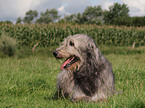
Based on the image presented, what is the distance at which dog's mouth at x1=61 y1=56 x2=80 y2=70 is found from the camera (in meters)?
4.12

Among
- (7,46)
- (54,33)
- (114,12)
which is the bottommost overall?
(7,46)

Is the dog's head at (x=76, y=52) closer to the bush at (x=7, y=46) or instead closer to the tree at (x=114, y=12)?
the bush at (x=7, y=46)

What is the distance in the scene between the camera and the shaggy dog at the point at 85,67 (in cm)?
412

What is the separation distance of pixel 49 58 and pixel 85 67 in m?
5.03

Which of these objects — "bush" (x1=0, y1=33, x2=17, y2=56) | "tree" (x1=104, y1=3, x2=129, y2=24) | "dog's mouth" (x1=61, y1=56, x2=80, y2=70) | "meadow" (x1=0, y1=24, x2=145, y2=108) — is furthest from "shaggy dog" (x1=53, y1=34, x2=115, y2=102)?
"tree" (x1=104, y1=3, x2=129, y2=24)

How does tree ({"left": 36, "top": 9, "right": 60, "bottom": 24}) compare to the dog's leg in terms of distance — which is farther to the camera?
tree ({"left": 36, "top": 9, "right": 60, "bottom": 24})

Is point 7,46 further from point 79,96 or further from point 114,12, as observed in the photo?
→ point 114,12

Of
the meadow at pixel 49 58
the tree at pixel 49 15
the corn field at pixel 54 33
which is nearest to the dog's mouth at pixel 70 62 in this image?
the meadow at pixel 49 58

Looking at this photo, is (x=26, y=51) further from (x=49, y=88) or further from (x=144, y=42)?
(x=144, y=42)

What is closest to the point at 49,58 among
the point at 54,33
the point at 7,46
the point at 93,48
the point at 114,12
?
Answer: the point at 93,48

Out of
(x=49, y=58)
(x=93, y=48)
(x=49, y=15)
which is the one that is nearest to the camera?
(x=93, y=48)

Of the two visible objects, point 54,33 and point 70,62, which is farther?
point 54,33

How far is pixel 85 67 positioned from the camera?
411cm

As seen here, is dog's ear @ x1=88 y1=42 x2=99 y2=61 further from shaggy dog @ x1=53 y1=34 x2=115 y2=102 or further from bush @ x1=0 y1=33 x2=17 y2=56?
bush @ x1=0 y1=33 x2=17 y2=56
